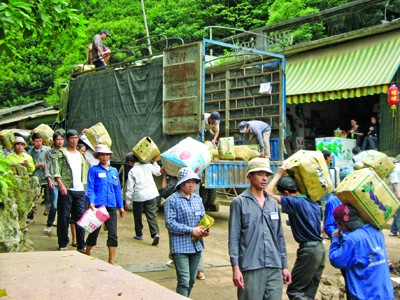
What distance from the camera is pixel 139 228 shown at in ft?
28.1

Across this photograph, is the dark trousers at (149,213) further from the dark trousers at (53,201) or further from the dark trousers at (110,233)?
the dark trousers at (110,233)

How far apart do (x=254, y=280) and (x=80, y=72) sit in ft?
33.0

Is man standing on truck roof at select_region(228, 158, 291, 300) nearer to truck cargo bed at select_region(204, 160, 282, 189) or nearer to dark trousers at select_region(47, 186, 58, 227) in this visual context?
dark trousers at select_region(47, 186, 58, 227)

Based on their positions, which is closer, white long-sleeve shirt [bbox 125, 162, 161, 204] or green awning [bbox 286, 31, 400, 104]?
white long-sleeve shirt [bbox 125, 162, 161, 204]

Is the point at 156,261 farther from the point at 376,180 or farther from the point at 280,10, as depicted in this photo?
the point at 280,10

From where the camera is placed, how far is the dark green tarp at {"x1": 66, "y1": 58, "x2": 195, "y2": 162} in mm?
10539

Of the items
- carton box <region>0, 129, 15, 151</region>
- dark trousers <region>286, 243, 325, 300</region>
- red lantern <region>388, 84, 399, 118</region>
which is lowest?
dark trousers <region>286, 243, 325, 300</region>

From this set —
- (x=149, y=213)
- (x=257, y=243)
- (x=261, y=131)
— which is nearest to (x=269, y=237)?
(x=257, y=243)

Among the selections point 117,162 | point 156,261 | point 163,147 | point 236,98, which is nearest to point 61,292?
point 156,261

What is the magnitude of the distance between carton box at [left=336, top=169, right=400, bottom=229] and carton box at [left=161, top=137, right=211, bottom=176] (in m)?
2.80

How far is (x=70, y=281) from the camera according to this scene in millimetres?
3828

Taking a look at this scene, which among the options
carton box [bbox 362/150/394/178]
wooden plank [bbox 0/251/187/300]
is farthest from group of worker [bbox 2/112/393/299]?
carton box [bbox 362/150/394/178]

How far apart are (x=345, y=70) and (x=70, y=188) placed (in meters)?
9.54

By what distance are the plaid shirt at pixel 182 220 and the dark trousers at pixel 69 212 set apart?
8.57 ft
